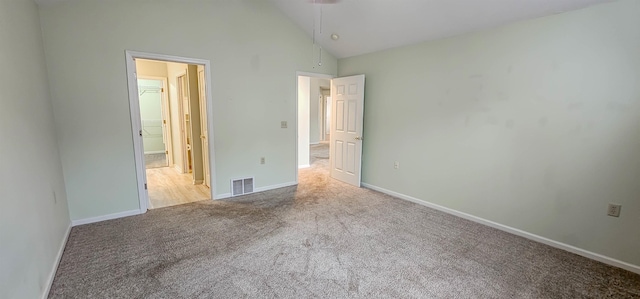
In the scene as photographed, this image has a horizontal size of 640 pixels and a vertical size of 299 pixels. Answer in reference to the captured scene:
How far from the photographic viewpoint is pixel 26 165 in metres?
1.90

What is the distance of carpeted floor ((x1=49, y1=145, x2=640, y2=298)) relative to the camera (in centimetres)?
203

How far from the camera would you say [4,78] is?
168 centimetres

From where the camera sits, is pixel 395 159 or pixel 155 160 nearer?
pixel 395 159

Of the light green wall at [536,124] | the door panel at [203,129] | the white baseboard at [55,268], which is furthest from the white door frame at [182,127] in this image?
the light green wall at [536,124]

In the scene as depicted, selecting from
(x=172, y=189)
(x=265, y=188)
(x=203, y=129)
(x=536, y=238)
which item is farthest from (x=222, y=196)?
(x=536, y=238)

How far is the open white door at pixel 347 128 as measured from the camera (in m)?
4.53

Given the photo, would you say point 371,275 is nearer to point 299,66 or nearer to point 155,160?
point 299,66

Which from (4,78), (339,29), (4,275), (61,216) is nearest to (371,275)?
(4,275)

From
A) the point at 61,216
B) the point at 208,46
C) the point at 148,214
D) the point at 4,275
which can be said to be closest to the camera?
the point at 4,275

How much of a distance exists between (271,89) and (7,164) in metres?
3.08

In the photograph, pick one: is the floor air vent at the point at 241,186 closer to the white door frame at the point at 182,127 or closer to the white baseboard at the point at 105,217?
the white baseboard at the point at 105,217

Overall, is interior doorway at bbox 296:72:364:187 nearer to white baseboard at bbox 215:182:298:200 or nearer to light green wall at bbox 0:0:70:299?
white baseboard at bbox 215:182:298:200

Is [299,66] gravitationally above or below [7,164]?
above

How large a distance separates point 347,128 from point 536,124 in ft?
8.75
